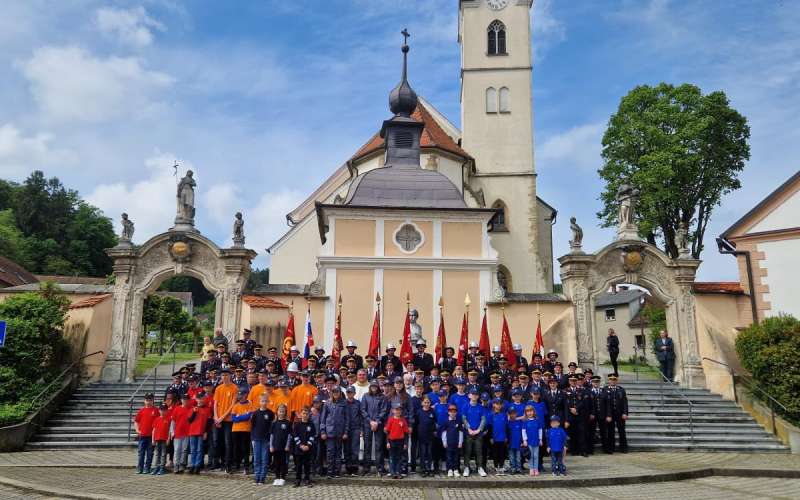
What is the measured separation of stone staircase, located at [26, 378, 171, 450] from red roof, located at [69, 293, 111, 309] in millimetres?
2114

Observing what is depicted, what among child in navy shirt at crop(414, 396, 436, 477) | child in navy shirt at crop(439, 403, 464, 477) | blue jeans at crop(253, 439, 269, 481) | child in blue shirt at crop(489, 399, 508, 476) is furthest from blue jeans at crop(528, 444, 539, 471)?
blue jeans at crop(253, 439, 269, 481)

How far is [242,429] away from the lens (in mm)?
9703

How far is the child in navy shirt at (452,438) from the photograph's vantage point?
380 inches

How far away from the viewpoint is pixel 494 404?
10.1 meters

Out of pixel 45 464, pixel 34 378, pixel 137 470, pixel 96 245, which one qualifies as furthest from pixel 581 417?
pixel 96 245

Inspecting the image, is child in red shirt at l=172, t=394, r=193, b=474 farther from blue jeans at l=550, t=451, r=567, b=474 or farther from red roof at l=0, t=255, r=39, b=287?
red roof at l=0, t=255, r=39, b=287

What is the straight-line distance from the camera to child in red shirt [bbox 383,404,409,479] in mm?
9328

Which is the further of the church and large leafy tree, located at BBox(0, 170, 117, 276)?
large leafy tree, located at BBox(0, 170, 117, 276)

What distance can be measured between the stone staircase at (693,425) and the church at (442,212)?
4186 millimetres

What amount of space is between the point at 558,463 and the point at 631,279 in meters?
8.97

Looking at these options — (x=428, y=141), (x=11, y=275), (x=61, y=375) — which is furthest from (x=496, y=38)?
(x=11, y=275)

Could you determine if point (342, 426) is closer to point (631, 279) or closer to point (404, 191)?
point (631, 279)

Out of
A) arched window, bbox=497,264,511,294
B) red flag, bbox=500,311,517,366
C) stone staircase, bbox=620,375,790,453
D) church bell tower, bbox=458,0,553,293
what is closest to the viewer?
stone staircase, bbox=620,375,790,453

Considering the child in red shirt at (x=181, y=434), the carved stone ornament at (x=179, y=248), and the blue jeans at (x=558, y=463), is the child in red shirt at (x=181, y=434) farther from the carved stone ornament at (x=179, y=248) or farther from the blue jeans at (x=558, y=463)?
the carved stone ornament at (x=179, y=248)
